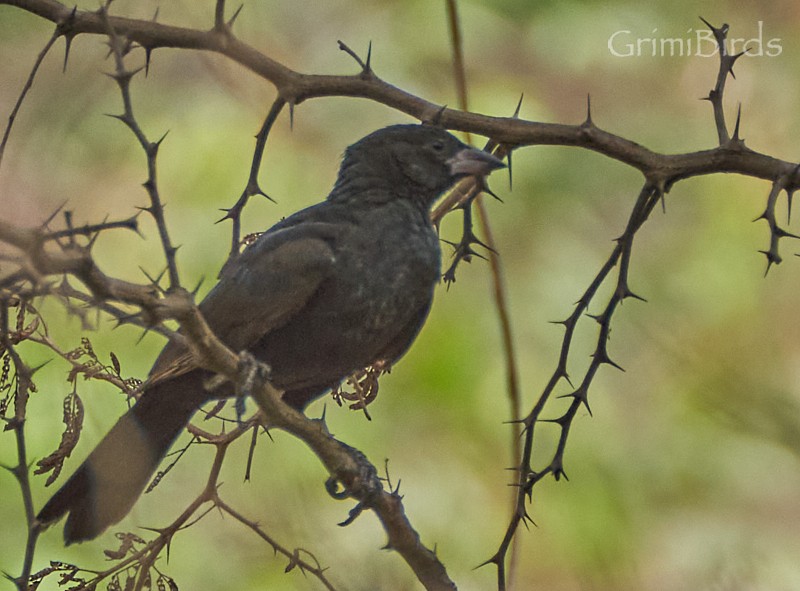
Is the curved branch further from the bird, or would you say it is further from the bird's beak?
the bird's beak

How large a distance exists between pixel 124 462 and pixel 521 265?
3224 mm

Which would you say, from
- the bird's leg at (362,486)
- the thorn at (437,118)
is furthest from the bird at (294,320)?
the thorn at (437,118)

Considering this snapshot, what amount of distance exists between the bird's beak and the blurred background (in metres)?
0.85

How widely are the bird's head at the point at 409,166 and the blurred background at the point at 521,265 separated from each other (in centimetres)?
56

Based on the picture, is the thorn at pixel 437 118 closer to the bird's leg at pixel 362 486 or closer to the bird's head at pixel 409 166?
the bird's head at pixel 409 166

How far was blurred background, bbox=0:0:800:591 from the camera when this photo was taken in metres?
5.48

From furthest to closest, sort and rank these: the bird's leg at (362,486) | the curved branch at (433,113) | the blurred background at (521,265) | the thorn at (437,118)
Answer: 1. the blurred background at (521,265)
2. the bird's leg at (362,486)
3. the thorn at (437,118)
4. the curved branch at (433,113)

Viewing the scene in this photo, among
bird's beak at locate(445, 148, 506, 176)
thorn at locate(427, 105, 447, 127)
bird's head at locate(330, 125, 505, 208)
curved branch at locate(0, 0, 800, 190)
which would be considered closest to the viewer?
curved branch at locate(0, 0, 800, 190)

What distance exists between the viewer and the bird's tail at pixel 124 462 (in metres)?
3.82

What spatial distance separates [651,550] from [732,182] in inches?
91.4

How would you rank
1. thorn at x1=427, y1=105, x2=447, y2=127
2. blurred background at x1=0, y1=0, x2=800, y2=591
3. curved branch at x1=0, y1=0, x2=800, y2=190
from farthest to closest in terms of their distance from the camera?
blurred background at x1=0, y1=0, x2=800, y2=591 → thorn at x1=427, y1=105, x2=447, y2=127 → curved branch at x1=0, y1=0, x2=800, y2=190

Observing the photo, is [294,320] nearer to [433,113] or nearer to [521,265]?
[433,113]

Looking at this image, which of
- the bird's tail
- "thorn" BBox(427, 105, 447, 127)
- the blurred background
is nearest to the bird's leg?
the bird's tail

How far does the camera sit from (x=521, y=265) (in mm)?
6812
